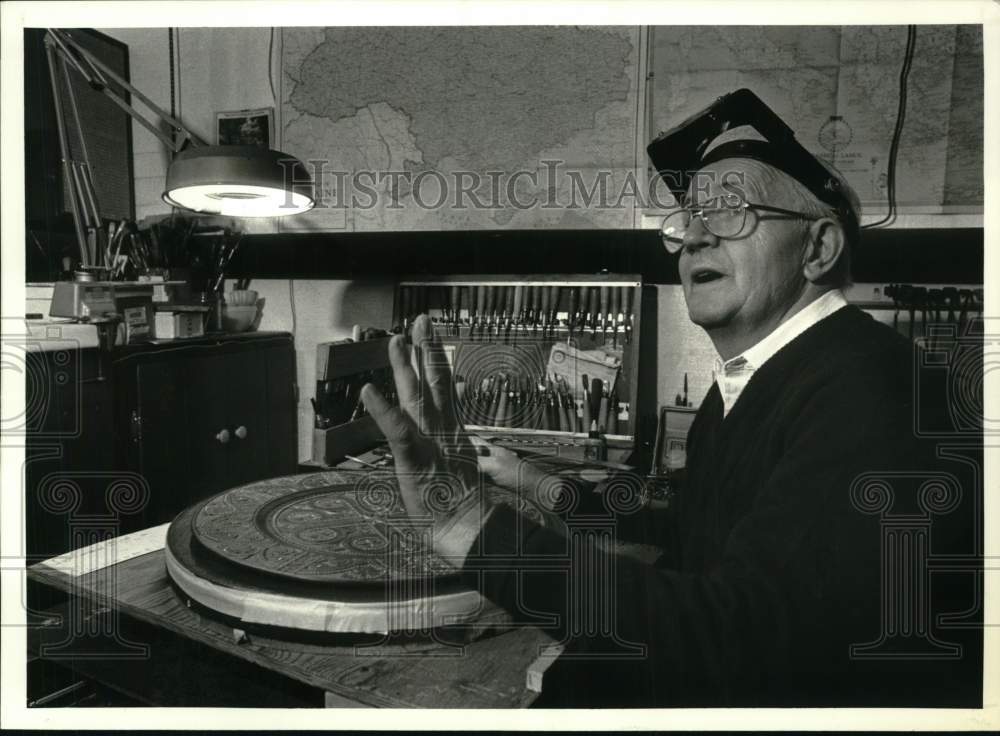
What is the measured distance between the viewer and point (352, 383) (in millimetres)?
2182

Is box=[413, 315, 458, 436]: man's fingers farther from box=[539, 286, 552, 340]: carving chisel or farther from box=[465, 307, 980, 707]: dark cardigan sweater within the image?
box=[539, 286, 552, 340]: carving chisel

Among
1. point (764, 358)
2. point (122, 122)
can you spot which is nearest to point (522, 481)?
point (764, 358)

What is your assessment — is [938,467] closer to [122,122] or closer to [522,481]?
[522,481]

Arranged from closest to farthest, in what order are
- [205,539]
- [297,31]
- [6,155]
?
1. [205,539]
2. [6,155]
3. [297,31]

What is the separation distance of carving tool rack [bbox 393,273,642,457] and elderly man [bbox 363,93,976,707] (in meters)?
0.76

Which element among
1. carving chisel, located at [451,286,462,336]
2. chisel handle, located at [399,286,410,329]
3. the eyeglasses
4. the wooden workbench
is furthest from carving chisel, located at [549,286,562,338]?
the wooden workbench

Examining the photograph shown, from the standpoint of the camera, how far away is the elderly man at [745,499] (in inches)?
40.8

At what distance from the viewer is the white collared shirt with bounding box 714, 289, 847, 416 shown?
1.22 m

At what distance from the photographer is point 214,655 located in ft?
4.21

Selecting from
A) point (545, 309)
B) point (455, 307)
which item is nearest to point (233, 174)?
point (455, 307)

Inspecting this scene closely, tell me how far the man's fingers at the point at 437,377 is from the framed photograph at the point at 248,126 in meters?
1.54

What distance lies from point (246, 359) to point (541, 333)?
1094mm

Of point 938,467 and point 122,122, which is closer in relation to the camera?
point 938,467

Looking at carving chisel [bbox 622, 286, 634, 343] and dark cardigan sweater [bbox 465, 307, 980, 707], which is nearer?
dark cardigan sweater [bbox 465, 307, 980, 707]
